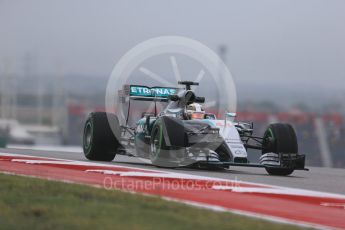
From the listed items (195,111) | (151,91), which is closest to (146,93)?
(151,91)

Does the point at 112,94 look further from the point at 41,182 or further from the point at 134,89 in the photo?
the point at 41,182

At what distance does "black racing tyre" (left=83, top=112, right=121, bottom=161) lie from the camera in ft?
61.8

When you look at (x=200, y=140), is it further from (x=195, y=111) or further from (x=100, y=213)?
(x=100, y=213)

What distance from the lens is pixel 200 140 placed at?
16359 millimetres

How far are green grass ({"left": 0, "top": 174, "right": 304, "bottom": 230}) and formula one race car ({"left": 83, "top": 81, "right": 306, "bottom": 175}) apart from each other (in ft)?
17.4

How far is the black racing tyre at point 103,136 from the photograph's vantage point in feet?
61.8

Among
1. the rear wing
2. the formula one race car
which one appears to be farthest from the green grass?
the rear wing

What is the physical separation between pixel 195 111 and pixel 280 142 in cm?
195

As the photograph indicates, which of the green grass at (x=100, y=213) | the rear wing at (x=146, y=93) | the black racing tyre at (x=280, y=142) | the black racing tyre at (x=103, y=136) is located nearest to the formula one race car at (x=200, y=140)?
the black racing tyre at (x=280, y=142)

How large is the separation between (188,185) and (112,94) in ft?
23.0

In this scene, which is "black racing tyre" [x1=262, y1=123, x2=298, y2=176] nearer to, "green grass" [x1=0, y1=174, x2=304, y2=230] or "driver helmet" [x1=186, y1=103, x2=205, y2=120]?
"driver helmet" [x1=186, y1=103, x2=205, y2=120]

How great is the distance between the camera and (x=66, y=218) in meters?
8.69

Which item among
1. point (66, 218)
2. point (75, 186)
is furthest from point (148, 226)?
point (75, 186)

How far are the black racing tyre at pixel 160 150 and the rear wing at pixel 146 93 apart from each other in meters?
2.19
